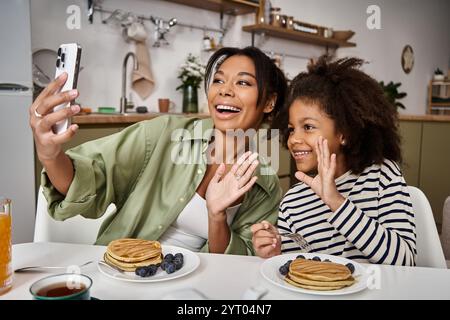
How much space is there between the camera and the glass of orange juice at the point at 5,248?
79 centimetres

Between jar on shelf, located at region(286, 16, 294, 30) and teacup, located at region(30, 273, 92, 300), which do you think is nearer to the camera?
teacup, located at region(30, 273, 92, 300)

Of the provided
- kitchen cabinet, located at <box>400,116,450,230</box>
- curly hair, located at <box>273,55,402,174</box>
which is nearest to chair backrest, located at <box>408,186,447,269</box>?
curly hair, located at <box>273,55,402,174</box>

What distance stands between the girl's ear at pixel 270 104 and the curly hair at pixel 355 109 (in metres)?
0.13

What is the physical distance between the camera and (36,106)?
925 millimetres

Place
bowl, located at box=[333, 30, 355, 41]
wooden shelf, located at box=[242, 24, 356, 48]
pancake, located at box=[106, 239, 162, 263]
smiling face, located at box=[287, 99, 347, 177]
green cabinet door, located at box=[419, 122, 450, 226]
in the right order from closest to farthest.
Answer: pancake, located at box=[106, 239, 162, 263] → smiling face, located at box=[287, 99, 347, 177] → green cabinet door, located at box=[419, 122, 450, 226] → wooden shelf, located at box=[242, 24, 356, 48] → bowl, located at box=[333, 30, 355, 41]

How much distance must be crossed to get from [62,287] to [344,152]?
3.11 feet

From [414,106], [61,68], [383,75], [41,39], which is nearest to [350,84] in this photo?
[61,68]

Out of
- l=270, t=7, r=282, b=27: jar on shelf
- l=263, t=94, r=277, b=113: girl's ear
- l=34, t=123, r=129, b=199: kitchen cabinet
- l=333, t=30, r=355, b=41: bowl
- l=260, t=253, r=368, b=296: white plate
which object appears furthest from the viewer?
l=333, t=30, r=355, b=41: bowl

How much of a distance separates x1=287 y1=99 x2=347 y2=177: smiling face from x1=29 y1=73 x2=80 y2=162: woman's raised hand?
0.66 meters

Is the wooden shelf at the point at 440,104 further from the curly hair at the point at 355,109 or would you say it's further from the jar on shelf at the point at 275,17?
the curly hair at the point at 355,109

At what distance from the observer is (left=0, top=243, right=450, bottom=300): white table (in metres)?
0.79

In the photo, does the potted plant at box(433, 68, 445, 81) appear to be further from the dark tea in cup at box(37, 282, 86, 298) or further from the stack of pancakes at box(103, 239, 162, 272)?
the dark tea in cup at box(37, 282, 86, 298)

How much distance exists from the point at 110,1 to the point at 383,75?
4510mm
